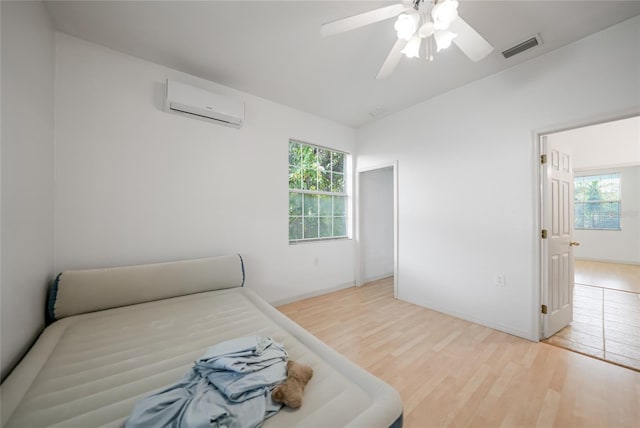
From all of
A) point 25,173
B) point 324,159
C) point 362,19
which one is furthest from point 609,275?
point 25,173

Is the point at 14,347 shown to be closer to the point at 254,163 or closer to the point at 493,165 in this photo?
the point at 254,163

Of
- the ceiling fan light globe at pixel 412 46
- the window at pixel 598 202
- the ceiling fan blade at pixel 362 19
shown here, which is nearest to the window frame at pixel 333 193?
the ceiling fan blade at pixel 362 19

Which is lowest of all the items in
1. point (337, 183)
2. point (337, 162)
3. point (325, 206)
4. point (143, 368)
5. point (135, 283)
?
point (143, 368)

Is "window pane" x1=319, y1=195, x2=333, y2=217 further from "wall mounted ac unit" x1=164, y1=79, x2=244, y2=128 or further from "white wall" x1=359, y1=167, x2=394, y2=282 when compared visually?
"wall mounted ac unit" x1=164, y1=79, x2=244, y2=128

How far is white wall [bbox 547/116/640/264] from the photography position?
4391 millimetres

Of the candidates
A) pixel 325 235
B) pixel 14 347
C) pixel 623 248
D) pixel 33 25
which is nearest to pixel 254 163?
pixel 325 235

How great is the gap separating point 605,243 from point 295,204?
24.9 feet

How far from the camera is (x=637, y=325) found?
2.36 metres

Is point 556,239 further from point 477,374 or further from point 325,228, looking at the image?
point 325,228

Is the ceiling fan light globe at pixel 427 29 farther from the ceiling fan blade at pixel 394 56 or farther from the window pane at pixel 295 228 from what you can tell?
the window pane at pixel 295 228

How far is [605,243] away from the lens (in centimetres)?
555

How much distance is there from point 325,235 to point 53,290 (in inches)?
110

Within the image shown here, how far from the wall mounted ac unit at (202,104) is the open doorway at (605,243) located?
3.12 metres

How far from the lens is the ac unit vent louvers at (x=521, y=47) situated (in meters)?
1.92
